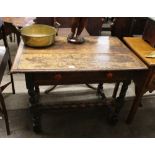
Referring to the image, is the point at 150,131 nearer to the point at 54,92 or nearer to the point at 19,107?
the point at 54,92

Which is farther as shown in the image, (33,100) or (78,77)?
(33,100)

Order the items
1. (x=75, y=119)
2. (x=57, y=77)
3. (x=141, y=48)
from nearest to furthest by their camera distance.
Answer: (x=57, y=77) → (x=141, y=48) → (x=75, y=119)

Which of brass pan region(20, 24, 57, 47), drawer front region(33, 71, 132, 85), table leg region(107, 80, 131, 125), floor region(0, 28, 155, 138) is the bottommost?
floor region(0, 28, 155, 138)

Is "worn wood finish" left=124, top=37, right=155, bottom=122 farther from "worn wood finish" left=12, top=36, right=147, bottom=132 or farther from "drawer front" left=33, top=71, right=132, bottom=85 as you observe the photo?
"drawer front" left=33, top=71, right=132, bottom=85

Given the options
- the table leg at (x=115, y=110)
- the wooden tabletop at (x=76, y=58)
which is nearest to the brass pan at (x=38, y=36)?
the wooden tabletop at (x=76, y=58)

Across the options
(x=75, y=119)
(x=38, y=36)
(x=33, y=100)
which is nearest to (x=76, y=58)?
(x=38, y=36)

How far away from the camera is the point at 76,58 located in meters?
1.34

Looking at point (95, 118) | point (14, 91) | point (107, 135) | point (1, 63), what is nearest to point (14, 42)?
point (14, 91)

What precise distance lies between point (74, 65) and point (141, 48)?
25.2 inches

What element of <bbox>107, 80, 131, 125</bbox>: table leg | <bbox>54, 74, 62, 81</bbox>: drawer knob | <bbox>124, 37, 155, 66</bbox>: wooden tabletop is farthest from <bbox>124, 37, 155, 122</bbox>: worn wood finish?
<bbox>54, 74, 62, 81</bbox>: drawer knob

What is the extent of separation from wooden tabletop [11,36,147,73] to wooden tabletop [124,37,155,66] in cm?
5

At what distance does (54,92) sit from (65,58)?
0.89 m

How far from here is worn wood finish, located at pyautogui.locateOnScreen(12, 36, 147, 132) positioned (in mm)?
1216

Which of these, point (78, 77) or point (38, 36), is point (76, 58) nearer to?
point (78, 77)
